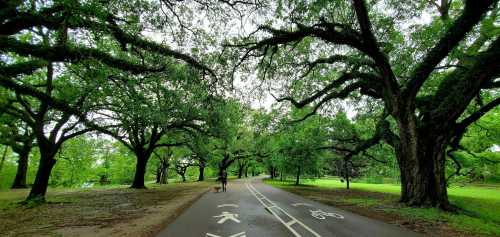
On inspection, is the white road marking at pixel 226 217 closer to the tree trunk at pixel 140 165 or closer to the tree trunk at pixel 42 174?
the tree trunk at pixel 42 174

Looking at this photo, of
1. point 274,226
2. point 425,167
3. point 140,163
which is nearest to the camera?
point 274,226

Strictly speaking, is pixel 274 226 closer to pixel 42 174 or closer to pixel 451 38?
pixel 451 38

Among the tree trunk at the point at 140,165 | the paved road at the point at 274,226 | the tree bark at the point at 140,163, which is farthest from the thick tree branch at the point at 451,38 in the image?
the tree trunk at the point at 140,165

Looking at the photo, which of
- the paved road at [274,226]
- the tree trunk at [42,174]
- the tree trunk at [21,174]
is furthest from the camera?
the tree trunk at [21,174]

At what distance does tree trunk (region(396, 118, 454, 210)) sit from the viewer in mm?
12548

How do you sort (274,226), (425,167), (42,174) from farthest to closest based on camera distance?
(42,174) < (425,167) < (274,226)

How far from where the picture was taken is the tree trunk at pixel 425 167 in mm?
12548

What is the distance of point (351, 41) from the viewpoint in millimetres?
11484

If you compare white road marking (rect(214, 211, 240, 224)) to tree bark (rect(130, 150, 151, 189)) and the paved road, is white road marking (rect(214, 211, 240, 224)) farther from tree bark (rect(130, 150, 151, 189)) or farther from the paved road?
tree bark (rect(130, 150, 151, 189))

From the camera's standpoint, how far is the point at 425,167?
1281cm

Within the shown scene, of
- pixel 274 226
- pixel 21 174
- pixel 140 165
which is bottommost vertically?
pixel 21 174

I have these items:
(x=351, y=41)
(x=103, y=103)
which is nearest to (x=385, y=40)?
(x=351, y=41)

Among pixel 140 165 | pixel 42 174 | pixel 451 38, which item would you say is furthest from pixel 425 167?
pixel 140 165

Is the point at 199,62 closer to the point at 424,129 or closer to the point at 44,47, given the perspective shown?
the point at 44,47
